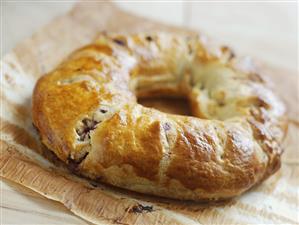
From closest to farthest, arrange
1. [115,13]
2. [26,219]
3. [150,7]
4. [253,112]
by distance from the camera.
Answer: [26,219] → [253,112] → [115,13] → [150,7]

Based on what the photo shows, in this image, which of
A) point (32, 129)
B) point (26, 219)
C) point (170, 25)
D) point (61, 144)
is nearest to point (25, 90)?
point (32, 129)

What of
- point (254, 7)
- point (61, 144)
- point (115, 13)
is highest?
point (254, 7)

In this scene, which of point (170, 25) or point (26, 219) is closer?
point (26, 219)

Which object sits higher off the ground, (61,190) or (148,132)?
(148,132)

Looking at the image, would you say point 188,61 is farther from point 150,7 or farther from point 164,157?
point 150,7
